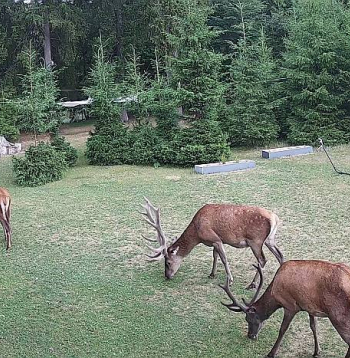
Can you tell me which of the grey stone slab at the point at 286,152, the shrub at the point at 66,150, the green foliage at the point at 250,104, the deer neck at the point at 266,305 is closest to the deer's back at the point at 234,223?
the deer neck at the point at 266,305

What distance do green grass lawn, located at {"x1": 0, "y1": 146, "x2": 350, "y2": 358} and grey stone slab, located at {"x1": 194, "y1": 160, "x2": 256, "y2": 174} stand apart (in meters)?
0.54

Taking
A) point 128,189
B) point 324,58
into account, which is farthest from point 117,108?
point 324,58

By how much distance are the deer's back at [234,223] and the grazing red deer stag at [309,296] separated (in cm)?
141

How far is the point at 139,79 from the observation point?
16156mm

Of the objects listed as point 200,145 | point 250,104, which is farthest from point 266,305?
point 250,104

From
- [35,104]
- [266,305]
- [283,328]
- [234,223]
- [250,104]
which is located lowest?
[283,328]

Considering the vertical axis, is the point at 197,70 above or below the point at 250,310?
above

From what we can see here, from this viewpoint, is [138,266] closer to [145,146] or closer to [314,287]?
[314,287]

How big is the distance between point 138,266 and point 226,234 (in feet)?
4.93

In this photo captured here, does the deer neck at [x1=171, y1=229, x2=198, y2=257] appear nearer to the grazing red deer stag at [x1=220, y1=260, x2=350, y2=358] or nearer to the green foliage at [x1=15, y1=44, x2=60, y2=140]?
the grazing red deer stag at [x1=220, y1=260, x2=350, y2=358]

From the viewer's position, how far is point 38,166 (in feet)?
43.5

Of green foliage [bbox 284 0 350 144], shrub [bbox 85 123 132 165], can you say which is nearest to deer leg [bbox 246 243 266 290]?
shrub [bbox 85 123 132 165]

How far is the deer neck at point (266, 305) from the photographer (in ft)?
16.3

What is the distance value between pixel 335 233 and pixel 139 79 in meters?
9.26
